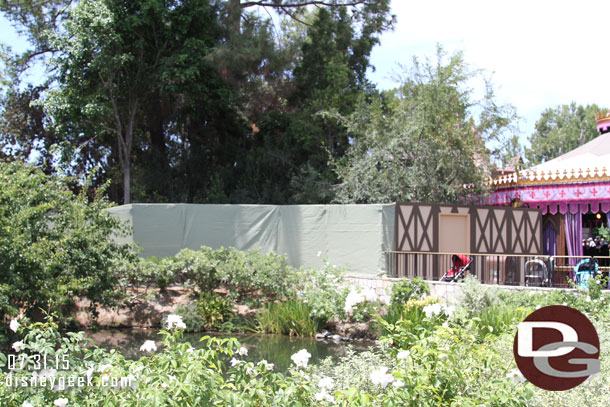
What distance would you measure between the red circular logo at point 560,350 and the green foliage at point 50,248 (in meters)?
7.74

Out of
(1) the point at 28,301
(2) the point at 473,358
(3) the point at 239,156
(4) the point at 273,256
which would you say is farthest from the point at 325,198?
(2) the point at 473,358

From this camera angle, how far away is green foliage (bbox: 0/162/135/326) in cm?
889

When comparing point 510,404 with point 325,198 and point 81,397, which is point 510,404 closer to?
point 81,397

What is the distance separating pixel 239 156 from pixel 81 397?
19251 mm

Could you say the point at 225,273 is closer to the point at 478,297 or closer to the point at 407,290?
the point at 407,290

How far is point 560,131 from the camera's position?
53.3 metres

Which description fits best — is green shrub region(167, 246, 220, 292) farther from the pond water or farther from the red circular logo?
the red circular logo

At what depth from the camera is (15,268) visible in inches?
358

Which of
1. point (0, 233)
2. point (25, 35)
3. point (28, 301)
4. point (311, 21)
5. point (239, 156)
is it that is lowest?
point (28, 301)

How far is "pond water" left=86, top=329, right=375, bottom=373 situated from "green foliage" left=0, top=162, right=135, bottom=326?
0.75 meters

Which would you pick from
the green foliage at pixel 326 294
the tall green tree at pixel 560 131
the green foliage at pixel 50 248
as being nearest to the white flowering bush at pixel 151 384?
the green foliage at pixel 50 248

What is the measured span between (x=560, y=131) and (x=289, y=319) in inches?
1910

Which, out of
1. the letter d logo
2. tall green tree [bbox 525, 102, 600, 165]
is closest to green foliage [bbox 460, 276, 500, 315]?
the letter d logo

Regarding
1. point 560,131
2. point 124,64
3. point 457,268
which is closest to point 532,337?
point 457,268
